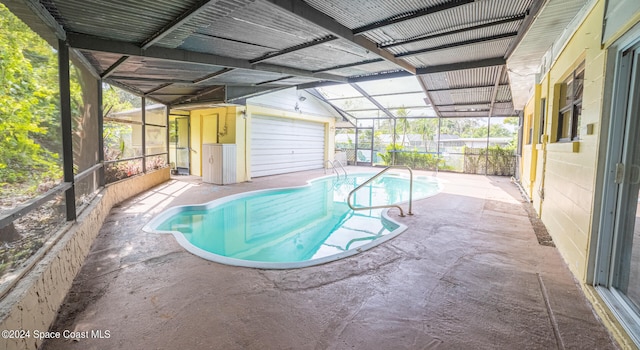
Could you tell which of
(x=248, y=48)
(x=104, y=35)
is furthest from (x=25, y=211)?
(x=248, y=48)

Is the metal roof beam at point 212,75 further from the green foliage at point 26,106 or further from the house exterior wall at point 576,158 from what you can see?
the house exterior wall at point 576,158

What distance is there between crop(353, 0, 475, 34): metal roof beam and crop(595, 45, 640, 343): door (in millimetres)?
1688

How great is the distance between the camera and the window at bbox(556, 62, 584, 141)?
11.4ft

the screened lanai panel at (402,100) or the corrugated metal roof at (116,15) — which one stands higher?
the screened lanai panel at (402,100)

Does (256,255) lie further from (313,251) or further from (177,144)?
(177,144)

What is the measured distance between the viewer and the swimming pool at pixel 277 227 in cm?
408

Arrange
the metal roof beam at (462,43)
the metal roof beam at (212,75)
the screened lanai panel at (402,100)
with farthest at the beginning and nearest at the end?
the screened lanai panel at (402,100) → the metal roof beam at (212,75) → the metal roof beam at (462,43)

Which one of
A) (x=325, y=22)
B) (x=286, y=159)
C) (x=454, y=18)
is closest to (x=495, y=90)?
(x=454, y=18)

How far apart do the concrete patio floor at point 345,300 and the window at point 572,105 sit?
1.56m

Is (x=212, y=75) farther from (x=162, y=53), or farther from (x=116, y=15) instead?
(x=116, y=15)

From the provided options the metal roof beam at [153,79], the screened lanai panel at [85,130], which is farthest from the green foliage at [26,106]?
the metal roof beam at [153,79]

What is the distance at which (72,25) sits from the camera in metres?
3.30

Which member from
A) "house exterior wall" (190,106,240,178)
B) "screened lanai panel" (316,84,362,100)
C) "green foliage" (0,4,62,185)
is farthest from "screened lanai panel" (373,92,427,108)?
"green foliage" (0,4,62,185)

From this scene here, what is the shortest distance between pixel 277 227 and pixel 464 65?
4875 millimetres
